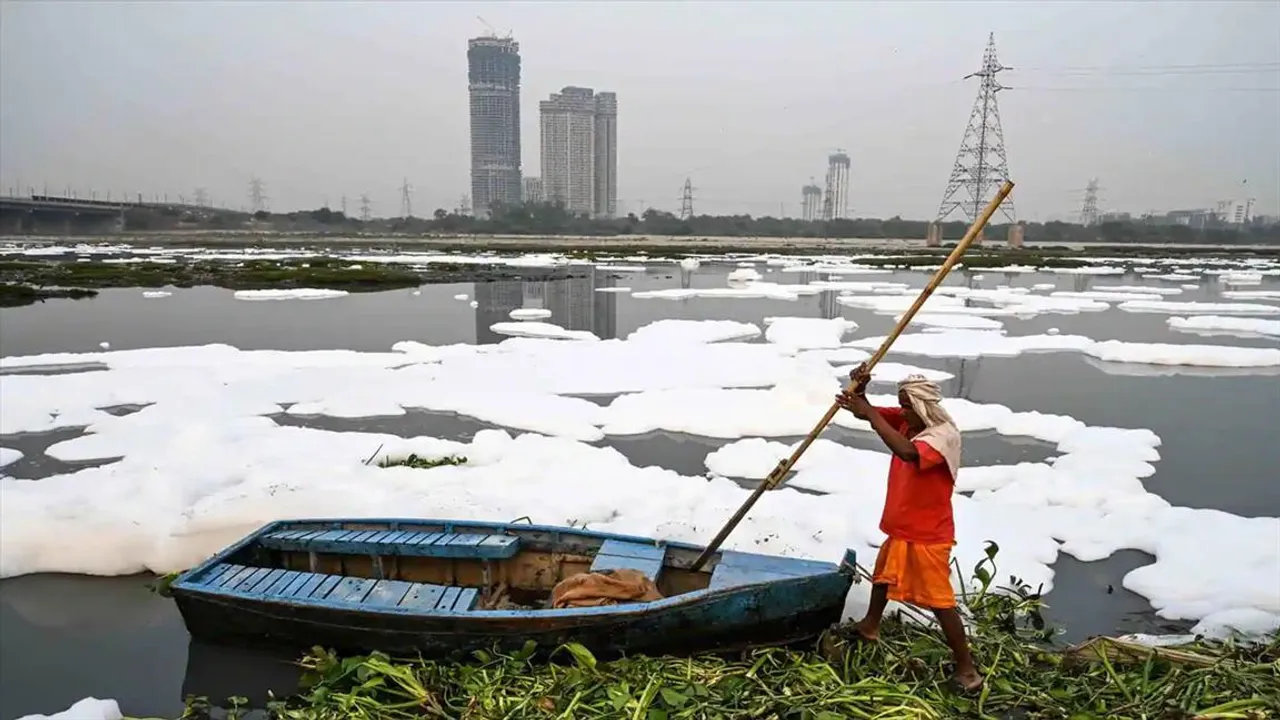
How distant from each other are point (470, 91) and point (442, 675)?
490 feet

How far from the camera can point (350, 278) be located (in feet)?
85.1

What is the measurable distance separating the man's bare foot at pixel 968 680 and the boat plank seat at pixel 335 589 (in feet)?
7.29

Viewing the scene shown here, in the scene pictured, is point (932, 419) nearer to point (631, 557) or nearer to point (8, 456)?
point (631, 557)

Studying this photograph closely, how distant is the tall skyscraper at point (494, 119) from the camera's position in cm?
13112

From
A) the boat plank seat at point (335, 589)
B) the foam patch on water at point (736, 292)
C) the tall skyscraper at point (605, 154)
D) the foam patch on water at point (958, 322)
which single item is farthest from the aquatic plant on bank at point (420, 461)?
the tall skyscraper at point (605, 154)

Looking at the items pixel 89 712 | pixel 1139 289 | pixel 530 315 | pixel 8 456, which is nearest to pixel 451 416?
pixel 8 456

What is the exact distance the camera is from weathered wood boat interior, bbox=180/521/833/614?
3.84m

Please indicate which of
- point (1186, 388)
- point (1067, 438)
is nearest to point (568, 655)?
point (1067, 438)

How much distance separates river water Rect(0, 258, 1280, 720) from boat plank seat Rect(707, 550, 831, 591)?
1733 millimetres

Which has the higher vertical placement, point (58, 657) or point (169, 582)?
point (169, 582)

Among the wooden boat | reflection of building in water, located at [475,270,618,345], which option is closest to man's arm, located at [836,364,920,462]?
the wooden boat

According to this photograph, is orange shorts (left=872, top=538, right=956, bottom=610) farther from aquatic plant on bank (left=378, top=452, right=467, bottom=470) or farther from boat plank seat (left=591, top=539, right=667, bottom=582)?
aquatic plant on bank (left=378, top=452, right=467, bottom=470)

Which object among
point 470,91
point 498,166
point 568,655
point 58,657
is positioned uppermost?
point 470,91

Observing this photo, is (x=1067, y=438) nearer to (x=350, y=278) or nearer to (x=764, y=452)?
(x=764, y=452)
